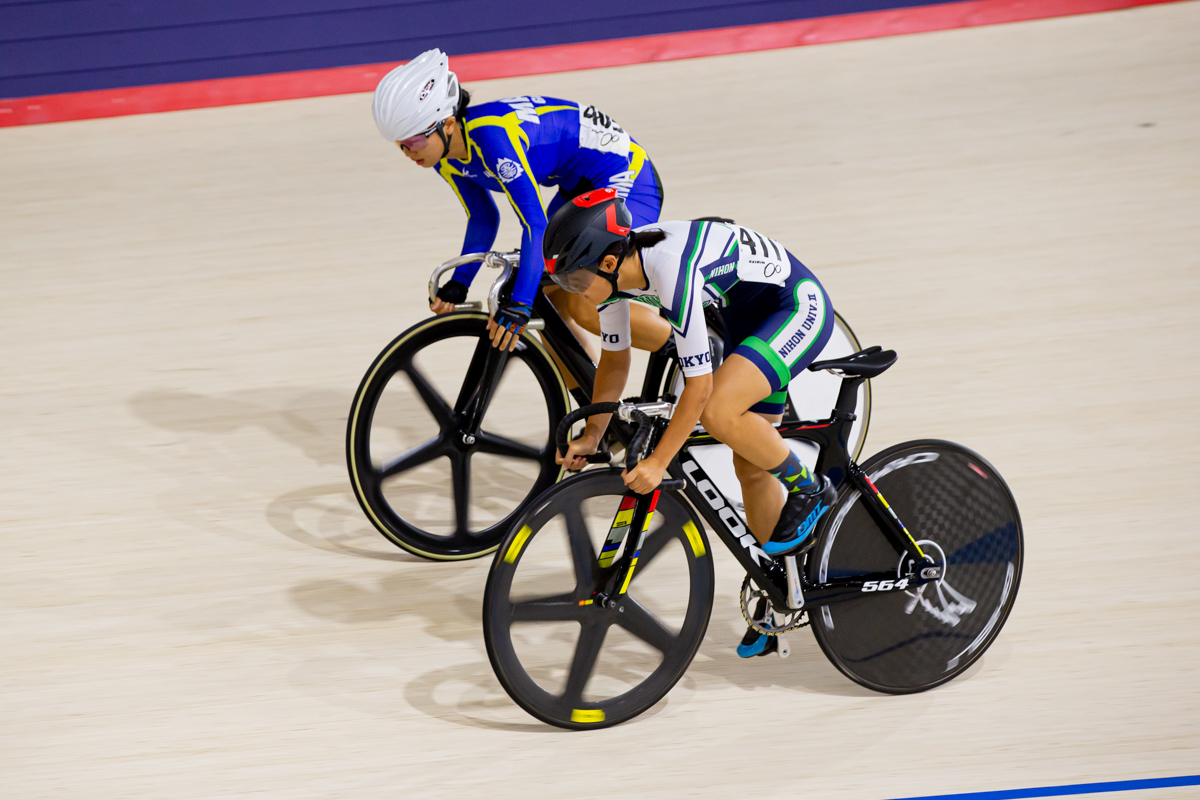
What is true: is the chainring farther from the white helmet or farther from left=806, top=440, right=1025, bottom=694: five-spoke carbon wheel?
the white helmet

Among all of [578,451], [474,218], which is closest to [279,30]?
[474,218]

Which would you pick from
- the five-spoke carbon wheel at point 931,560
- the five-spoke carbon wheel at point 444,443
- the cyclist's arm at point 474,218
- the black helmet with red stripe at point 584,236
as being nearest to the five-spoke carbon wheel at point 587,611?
the five-spoke carbon wheel at point 931,560

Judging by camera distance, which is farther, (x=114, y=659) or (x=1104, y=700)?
(x=114, y=659)

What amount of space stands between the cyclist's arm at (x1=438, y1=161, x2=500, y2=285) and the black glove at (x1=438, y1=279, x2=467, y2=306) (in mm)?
36

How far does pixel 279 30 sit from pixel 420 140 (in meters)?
4.94

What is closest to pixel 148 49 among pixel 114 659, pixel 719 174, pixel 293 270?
pixel 293 270

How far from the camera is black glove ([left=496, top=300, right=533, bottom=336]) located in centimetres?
315

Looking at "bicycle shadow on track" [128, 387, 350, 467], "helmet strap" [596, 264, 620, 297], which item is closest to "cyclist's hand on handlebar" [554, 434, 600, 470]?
"helmet strap" [596, 264, 620, 297]

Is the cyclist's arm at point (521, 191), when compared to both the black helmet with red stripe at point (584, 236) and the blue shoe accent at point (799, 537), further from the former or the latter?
the blue shoe accent at point (799, 537)

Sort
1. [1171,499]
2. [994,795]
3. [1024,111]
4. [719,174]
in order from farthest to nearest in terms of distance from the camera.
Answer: [1024,111] → [719,174] → [1171,499] → [994,795]

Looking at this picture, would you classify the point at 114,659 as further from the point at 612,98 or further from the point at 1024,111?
the point at 1024,111

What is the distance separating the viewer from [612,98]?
23.4ft

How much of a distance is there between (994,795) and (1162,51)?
6.33 meters

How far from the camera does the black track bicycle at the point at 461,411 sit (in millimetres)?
3268
